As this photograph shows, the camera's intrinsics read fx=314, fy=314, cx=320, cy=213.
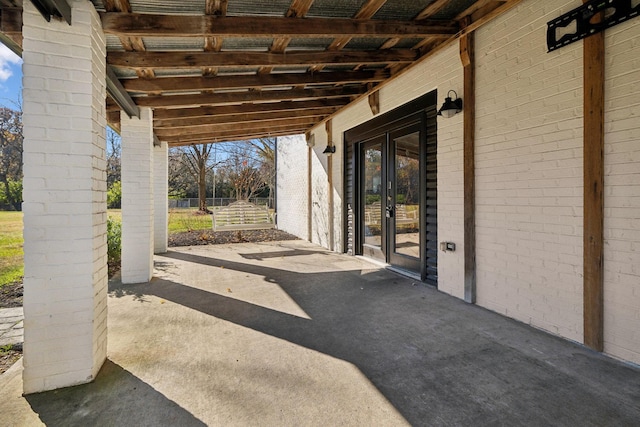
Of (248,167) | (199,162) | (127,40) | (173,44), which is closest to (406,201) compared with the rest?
(173,44)

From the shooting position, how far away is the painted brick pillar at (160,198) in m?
6.84

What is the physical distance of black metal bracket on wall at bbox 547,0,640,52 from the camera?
87.5 inches

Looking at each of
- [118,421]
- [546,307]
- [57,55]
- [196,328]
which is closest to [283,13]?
[57,55]

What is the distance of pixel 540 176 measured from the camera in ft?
9.27

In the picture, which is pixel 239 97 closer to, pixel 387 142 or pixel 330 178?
pixel 387 142

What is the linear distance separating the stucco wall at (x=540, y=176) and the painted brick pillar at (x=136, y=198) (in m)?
4.12

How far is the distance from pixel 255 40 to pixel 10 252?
656 cm

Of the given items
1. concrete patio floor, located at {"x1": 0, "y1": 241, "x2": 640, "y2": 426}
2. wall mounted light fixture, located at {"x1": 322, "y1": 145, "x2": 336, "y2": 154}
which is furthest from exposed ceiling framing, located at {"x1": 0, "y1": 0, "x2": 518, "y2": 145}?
concrete patio floor, located at {"x1": 0, "y1": 241, "x2": 640, "y2": 426}

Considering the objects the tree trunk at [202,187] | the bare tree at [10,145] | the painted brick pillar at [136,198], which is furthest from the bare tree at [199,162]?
the painted brick pillar at [136,198]

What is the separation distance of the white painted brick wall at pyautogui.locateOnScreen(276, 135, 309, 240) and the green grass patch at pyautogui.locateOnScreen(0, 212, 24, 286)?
5791 millimetres

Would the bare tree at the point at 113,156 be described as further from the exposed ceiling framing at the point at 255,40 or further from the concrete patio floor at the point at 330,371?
the concrete patio floor at the point at 330,371

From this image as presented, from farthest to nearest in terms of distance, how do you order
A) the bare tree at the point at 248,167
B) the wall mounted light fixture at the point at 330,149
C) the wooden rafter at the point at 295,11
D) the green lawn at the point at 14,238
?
the bare tree at the point at 248,167 < the wall mounted light fixture at the point at 330,149 < the green lawn at the point at 14,238 < the wooden rafter at the point at 295,11

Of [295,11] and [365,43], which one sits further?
[365,43]

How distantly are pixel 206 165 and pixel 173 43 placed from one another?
14561 millimetres
